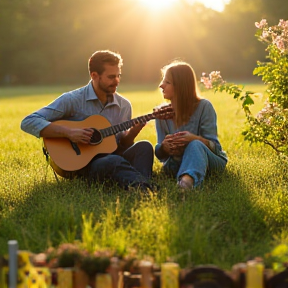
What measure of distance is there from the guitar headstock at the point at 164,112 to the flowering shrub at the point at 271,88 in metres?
0.88

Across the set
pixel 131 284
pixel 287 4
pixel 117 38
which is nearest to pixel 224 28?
pixel 287 4

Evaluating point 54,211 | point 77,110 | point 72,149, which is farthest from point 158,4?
point 54,211

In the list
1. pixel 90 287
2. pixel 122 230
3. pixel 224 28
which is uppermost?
pixel 224 28

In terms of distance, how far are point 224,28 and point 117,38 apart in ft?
36.0

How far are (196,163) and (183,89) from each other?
79cm

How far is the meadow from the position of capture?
145 inches

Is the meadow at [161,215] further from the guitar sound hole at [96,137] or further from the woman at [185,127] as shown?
the guitar sound hole at [96,137]

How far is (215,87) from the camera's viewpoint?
6.59 metres

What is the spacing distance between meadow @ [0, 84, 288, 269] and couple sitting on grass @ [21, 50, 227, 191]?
17 cm

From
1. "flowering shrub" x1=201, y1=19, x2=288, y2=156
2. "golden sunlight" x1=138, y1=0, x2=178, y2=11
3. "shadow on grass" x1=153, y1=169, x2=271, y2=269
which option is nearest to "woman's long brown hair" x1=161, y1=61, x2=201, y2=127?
"flowering shrub" x1=201, y1=19, x2=288, y2=156

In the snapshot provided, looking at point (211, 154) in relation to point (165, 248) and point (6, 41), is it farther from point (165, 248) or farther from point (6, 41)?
point (6, 41)

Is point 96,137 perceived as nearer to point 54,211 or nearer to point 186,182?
point 186,182

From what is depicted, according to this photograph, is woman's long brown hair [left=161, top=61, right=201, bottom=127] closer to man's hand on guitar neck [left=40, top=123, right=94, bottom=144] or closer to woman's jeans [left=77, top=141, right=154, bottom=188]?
woman's jeans [left=77, top=141, right=154, bottom=188]

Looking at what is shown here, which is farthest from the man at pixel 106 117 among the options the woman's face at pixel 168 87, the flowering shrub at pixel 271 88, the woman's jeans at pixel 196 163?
the flowering shrub at pixel 271 88
